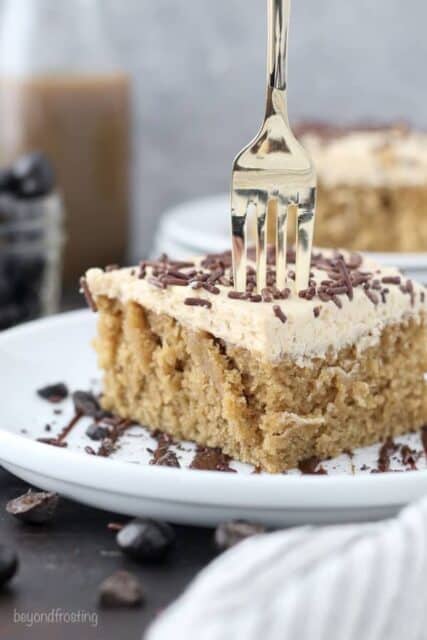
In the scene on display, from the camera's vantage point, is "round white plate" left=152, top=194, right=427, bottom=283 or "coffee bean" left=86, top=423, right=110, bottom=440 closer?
"coffee bean" left=86, top=423, right=110, bottom=440

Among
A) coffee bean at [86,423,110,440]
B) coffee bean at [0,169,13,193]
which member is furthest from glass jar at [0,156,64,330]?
coffee bean at [86,423,110,440]

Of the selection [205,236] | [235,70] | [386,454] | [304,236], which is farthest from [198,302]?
[235,70]

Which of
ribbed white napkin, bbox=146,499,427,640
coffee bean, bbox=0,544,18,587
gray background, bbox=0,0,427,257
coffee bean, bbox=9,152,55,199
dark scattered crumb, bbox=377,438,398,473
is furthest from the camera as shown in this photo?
gray background, bbox=0,0,427,257

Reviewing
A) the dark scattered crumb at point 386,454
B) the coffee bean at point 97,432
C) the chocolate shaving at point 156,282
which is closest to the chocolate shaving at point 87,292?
the chocolate shaving at point 156,282

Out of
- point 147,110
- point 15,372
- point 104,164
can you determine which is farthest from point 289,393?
point 147,110

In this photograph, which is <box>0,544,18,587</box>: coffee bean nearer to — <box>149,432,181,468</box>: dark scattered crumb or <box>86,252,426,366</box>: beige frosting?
<box>149,432,181,468</box>: dark scattered crumb

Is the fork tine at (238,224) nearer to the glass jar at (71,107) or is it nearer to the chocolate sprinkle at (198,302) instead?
the chocolate sprinkle at (198,302)
